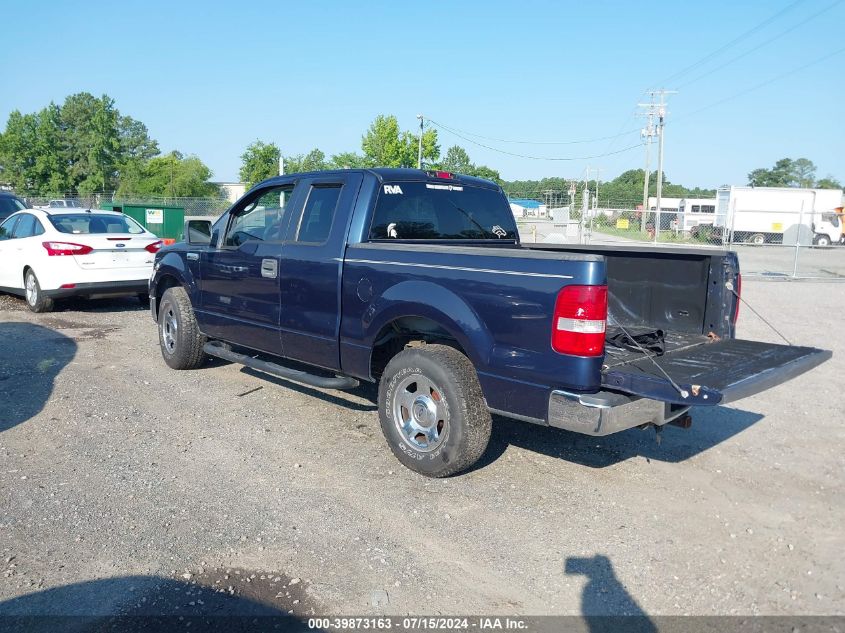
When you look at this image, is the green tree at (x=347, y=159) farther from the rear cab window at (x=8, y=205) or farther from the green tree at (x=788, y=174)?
the green tree at (x=788, y=174)

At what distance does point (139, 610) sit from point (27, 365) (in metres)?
5.38

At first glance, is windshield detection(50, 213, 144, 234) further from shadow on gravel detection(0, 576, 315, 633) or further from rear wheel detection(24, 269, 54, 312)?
shadow on gravel detection(0, 576, 315, 633)

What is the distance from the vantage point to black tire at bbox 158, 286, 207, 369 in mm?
7277

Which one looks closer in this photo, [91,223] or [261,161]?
[91,223]

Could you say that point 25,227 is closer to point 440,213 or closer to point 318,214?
point 318,214

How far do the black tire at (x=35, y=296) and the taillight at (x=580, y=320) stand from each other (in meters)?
9.26

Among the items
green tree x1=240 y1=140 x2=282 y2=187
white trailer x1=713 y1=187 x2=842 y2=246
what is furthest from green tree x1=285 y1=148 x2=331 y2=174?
white trailer x1=713 y1=187 x2=842 y2=246

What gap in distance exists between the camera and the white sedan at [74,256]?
1045 cm

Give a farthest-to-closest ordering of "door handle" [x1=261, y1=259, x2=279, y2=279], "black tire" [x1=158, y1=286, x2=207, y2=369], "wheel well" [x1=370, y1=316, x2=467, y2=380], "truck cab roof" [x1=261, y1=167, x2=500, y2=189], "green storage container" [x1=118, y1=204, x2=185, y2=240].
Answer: "green storage container" [x1=118, y1=204, x2=185, y2=240], "black tire" [x1=158, y1=286, x2=207, y2=369], "door handle" [x1=261, y1=259, x2=279, y2=279], "truck cab roof" [x1=261, y1=167, x2=500, y2=189], "wheel well" [x1=370, y1=316, x2=467, y2=380]

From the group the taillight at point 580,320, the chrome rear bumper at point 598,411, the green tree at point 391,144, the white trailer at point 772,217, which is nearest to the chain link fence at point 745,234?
the white trailer at point 772,217

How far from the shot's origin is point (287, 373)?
19.4ft

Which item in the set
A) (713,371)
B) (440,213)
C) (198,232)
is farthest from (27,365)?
(713,371)

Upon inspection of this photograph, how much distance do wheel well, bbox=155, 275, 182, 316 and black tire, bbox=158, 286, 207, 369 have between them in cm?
11

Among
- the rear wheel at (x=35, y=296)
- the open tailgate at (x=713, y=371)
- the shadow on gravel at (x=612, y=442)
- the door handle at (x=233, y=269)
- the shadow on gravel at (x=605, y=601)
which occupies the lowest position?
the shadow on gravel at (x=605, y=601)
